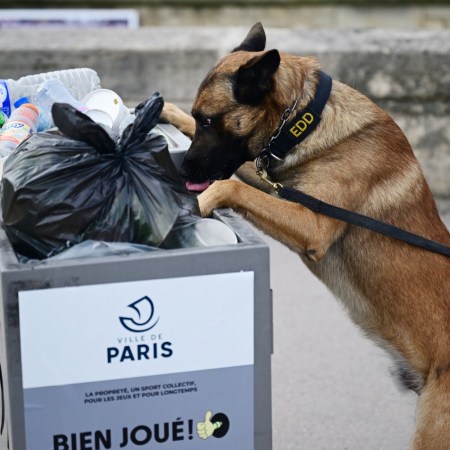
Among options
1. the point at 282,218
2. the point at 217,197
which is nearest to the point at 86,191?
the point at 217,197

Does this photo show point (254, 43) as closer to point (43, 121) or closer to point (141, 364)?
point (43, 121)

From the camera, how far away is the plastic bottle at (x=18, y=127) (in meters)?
2.99

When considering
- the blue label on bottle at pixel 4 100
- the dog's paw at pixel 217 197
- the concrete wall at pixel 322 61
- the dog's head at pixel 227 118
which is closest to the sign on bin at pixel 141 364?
the dog's paw at pixel 217 197

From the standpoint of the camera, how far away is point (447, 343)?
320 centimetres

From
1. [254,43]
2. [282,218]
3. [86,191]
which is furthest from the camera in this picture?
[254,43]

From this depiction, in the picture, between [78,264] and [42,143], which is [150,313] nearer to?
[78,264]

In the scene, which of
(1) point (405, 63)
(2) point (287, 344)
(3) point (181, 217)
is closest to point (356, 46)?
(1) point (405, 63)

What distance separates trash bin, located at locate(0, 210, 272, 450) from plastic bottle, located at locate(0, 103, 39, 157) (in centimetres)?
67

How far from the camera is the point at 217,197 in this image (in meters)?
2.89

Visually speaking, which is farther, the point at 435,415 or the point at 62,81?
the point at 62,81

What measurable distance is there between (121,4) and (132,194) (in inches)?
498

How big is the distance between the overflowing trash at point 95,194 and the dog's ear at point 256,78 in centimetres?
54

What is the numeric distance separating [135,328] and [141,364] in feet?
0.32

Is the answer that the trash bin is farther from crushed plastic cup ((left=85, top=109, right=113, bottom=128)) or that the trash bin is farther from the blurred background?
the blurred background
